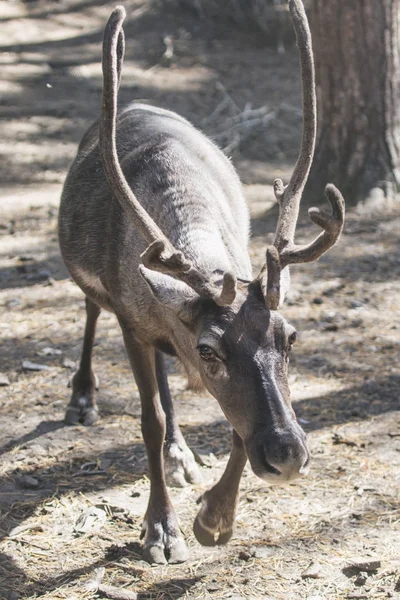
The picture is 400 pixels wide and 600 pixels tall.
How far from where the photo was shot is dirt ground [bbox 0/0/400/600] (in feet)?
14.6

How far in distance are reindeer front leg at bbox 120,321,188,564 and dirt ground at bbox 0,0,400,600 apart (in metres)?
0.08

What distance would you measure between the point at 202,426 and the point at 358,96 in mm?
Answer: 4960

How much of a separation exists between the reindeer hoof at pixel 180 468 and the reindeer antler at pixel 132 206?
1.47m

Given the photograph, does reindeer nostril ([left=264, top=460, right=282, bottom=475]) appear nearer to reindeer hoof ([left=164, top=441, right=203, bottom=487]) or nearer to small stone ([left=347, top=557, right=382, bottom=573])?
small stone ([left=347, top=557, right=382, bottom=573])

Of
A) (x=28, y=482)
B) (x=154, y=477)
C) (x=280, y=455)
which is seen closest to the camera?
(x=280, y=455)

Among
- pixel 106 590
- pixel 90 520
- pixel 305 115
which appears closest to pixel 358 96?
pixel 305 115

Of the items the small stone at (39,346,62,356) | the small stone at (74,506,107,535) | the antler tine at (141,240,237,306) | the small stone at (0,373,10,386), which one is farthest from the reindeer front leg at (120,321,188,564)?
the small stone at (39,346,62,356)

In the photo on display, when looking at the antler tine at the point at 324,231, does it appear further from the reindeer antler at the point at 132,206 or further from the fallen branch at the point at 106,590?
the fallen branch at the point at 106,590

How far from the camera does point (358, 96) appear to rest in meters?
9.62

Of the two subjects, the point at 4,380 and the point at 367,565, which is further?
the point at 4,380

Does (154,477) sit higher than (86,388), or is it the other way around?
(154,477)

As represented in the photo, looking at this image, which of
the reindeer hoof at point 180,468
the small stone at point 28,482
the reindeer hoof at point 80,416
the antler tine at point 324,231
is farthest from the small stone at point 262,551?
the reindeer hoof at point 80,416

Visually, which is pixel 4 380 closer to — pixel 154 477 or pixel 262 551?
pixel 154 477

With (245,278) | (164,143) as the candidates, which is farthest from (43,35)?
(245,278)
